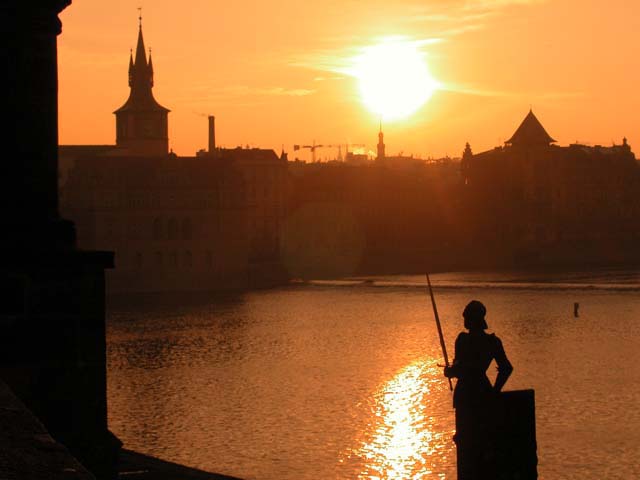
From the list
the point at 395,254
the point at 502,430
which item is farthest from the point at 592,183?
the point at 502,430

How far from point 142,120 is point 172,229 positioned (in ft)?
92.3

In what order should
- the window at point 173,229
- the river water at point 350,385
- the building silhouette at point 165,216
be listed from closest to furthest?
1. the river water at point 350,385
2. the building silhouette at point 165,216
3. the window at point 173,229

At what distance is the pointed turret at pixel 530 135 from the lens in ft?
385

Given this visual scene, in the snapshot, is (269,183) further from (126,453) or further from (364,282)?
(126,453)

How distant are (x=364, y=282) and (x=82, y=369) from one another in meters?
73.8

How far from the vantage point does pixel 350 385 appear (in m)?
29.5

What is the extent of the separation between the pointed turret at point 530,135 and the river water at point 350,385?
5748 cm

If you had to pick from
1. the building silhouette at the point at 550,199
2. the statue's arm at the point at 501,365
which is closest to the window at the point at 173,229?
the building silhouette at the point at 550,199

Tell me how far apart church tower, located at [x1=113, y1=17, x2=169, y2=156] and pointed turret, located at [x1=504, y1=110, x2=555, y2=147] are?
34832mm

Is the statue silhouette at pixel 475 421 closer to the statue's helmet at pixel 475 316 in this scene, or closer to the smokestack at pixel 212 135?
the statue's helmet at pixel 475 316

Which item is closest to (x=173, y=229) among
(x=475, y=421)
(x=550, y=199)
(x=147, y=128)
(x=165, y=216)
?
(x=165, y=216)

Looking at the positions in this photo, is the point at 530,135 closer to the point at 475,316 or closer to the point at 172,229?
the point at 172,229

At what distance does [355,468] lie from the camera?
18672mm

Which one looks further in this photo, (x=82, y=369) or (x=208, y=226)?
(x=208, y=226)
